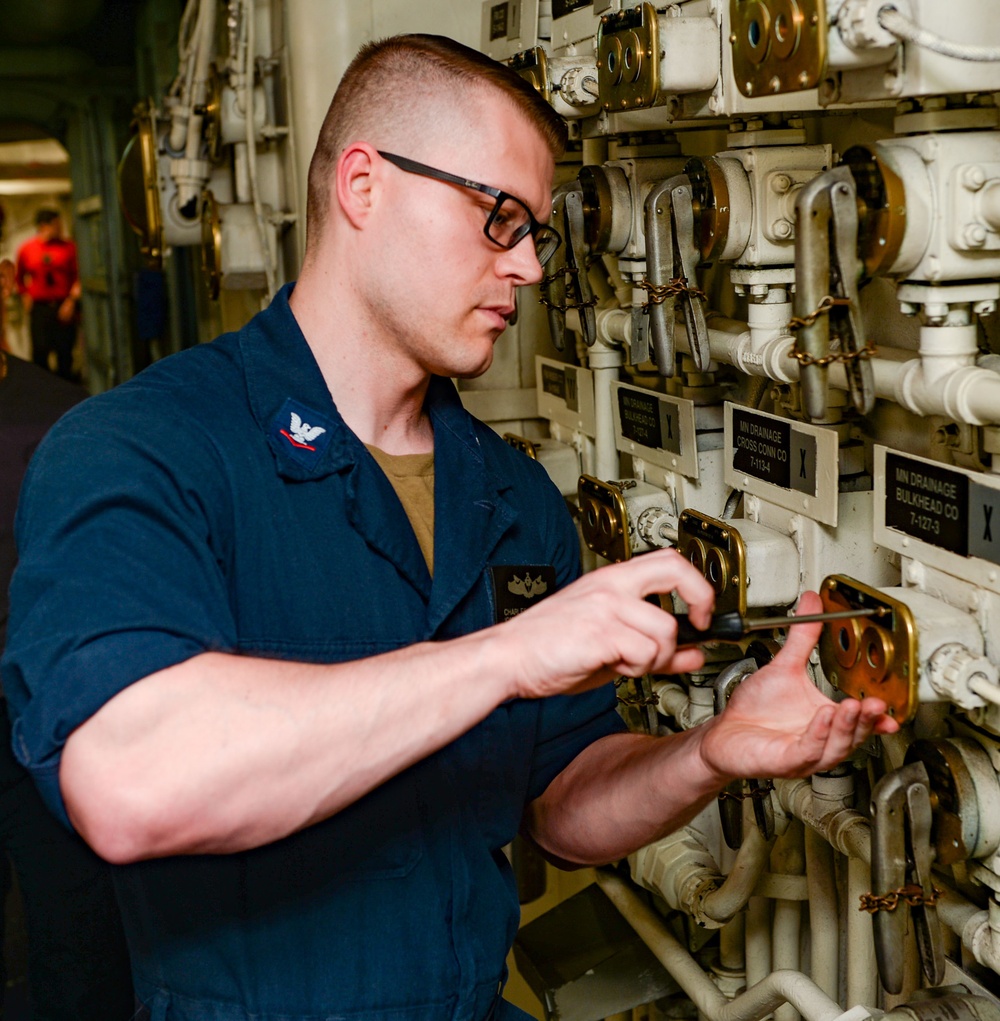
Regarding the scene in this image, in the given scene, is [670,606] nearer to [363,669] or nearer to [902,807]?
[902,807]

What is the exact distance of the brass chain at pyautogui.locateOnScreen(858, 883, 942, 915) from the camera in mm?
1225

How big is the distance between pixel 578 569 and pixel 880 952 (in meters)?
0.56

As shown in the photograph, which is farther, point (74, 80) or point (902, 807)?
point (74, 80)

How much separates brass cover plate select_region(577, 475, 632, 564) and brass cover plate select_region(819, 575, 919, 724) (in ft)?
1.72

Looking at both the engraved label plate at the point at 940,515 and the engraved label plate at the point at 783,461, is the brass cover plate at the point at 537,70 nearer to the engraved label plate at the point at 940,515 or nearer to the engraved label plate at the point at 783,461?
the engraved label plate at the point at 783,461

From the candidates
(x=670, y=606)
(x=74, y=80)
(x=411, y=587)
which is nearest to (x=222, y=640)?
(x=411, y=587)

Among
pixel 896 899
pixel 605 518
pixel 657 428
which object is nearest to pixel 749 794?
pixel 896 899

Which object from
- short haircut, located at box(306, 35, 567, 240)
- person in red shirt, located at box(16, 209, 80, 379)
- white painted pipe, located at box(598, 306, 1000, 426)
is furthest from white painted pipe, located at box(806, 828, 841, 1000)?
person in red shirt, located at box(16, 209, 80, 379)

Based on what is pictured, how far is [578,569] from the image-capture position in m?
1.57

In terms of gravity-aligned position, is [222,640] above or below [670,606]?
above

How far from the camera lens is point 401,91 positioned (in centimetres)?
133

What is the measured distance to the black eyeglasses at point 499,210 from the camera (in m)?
1.28

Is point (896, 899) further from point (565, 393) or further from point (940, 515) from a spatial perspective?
point (565, 393)

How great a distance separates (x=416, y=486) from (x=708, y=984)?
947 millimetres
